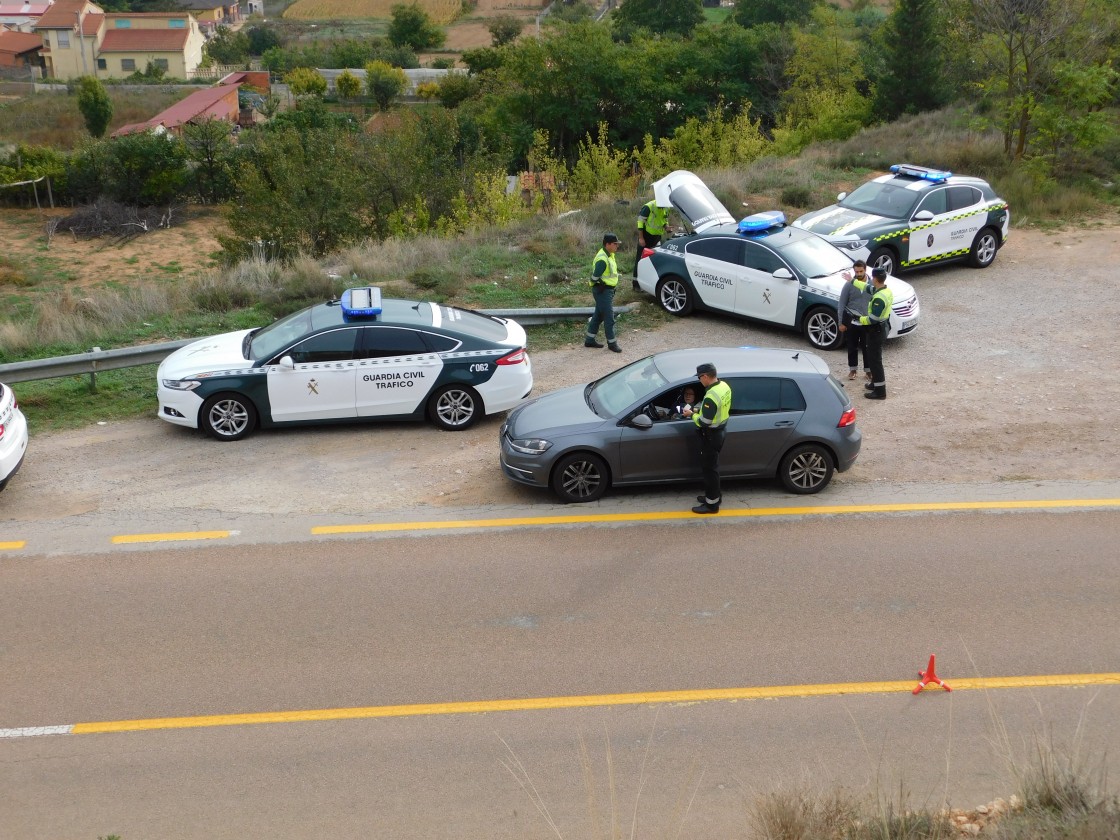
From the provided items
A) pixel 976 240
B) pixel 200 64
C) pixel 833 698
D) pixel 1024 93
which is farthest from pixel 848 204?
pixel 200 64

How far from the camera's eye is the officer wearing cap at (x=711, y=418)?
413 inches

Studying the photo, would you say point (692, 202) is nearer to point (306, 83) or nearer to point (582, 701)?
point (582, 701)

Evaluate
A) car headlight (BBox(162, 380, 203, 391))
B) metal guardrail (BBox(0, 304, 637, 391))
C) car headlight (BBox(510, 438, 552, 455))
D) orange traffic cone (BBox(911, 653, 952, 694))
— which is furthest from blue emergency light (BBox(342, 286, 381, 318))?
orange traffic cone (BBox(911, 653, 952, 694))

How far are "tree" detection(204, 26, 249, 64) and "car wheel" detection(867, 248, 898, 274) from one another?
96767 mm

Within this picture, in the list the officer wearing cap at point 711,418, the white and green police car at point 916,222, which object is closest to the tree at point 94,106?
the white and green police car at point 916,222

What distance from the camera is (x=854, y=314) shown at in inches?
563

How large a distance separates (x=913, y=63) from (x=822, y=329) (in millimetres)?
32360

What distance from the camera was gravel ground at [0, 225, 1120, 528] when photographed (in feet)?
37.9

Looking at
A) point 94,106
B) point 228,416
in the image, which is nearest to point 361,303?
point 228,416

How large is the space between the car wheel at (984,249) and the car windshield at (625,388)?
10.3 m

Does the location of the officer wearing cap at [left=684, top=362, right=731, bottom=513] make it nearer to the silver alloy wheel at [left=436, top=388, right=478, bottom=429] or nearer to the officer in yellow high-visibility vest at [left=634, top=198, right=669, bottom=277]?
the silver alloy wheel at [left=436, top=388, right=478, bottom=429]

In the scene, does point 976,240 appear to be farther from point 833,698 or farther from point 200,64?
point 200,64

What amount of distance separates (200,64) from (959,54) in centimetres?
9175

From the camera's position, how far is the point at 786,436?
1108 cm
